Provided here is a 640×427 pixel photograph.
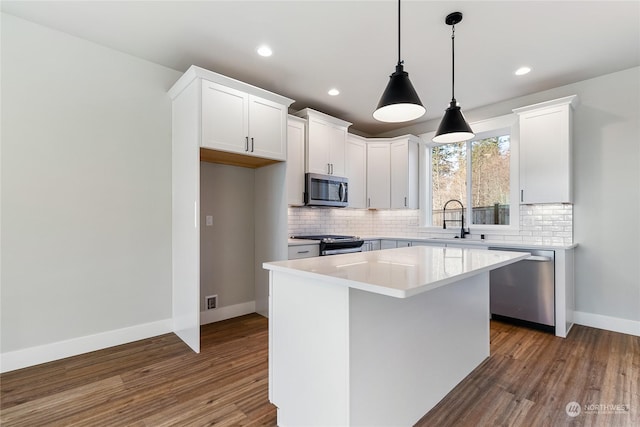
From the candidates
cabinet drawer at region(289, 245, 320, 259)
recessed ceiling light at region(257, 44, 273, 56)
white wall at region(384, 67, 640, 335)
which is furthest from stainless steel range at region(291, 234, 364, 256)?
white wall at region(384, 67, 640, 335)

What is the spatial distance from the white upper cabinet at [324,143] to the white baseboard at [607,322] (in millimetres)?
3237

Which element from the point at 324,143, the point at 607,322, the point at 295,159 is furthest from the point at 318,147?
the point at 607,322

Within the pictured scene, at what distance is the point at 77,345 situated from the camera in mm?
2648

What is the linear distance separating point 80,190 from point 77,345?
134 cm

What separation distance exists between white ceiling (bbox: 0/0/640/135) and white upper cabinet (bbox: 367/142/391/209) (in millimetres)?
1388

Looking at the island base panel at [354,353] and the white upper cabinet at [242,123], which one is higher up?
the white upper cabinet at [242,123]

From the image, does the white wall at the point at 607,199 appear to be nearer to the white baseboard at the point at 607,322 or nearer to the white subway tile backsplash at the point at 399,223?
the white baseboard at the point at 607,322

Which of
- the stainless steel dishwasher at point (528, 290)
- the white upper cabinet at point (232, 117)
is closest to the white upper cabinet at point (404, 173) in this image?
the stainless steel dishwasher at point (528, 290)

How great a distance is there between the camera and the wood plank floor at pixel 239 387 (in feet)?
5.99

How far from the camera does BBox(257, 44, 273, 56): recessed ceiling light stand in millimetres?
2785

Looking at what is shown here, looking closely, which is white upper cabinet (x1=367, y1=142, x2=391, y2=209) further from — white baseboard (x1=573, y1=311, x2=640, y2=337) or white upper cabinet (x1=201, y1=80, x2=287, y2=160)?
white baseboard (x1=573, y1=311, x2=640, y2=337)

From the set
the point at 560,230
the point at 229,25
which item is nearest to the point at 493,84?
the point at 560,230

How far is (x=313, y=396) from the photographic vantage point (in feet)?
5.02

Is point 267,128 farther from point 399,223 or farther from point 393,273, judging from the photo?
point 399,223
